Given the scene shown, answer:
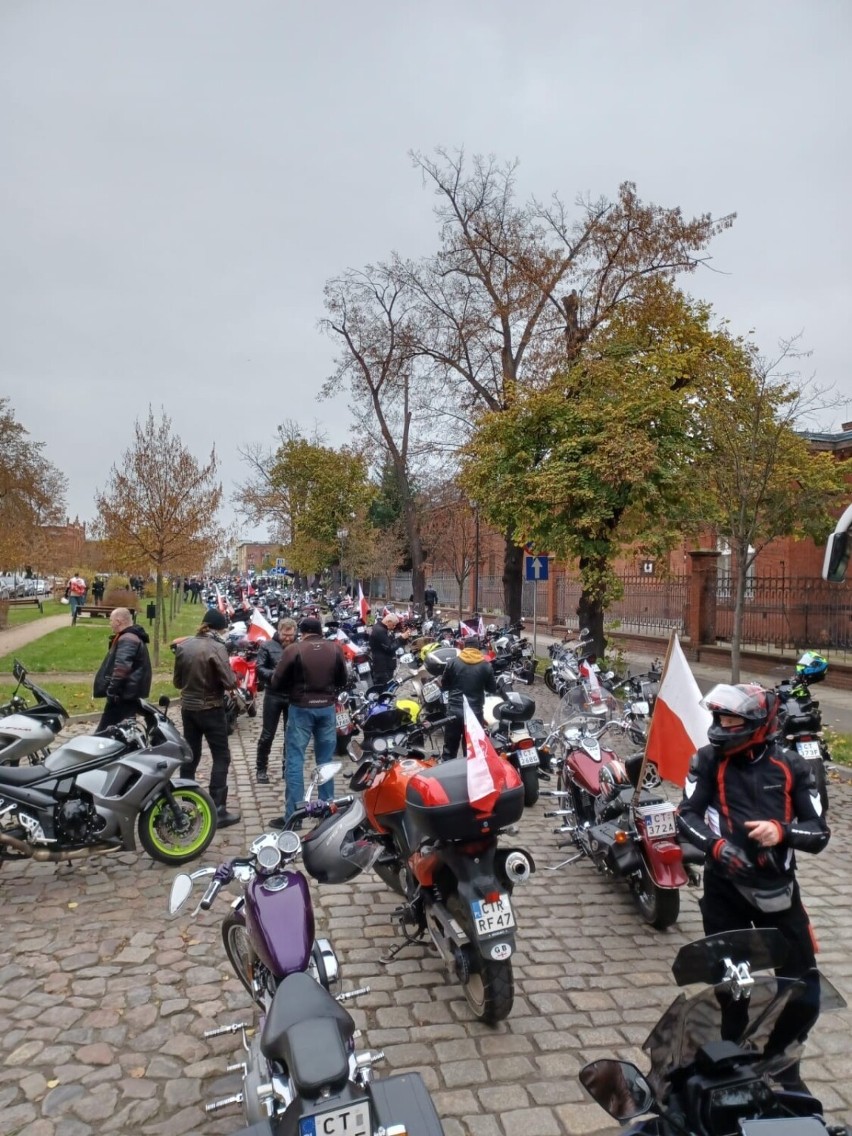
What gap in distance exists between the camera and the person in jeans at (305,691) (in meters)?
6.99

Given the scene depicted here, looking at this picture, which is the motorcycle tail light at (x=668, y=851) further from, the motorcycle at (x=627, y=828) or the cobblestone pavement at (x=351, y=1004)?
the cobblestone pavement at (x=351, y=1004)

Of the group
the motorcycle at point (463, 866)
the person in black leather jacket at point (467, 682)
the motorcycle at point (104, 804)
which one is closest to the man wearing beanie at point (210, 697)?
the motorcycle at point (104, 804)

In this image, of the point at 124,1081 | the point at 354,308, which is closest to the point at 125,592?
the point at 354,308

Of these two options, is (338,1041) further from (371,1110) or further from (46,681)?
(46,681)

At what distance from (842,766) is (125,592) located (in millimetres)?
30669

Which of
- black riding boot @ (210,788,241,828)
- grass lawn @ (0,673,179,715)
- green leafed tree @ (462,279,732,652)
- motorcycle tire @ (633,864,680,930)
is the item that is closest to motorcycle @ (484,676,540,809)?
motorcycle tire @ (633,864,680,930)

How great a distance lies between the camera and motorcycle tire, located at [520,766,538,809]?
7441mm

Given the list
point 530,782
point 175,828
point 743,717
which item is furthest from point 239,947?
point 530,782

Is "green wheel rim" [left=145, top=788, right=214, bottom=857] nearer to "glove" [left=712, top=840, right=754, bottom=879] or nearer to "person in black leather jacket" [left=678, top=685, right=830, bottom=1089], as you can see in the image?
"person in black leather jacket" [left=678, top=685, right=830, bottom=1089]

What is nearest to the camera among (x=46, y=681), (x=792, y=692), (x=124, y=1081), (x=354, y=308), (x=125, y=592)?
(x=124, y=1081)

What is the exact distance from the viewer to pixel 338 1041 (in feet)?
7.35

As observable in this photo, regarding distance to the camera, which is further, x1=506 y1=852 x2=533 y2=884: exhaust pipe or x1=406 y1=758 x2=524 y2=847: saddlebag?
x1=506 y1=852 x2=533 y2=884: exhaust pipe

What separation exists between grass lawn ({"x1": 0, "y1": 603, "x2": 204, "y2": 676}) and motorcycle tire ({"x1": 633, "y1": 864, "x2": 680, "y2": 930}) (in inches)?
547

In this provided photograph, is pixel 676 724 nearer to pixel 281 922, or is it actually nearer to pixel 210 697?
pixel 281 922
